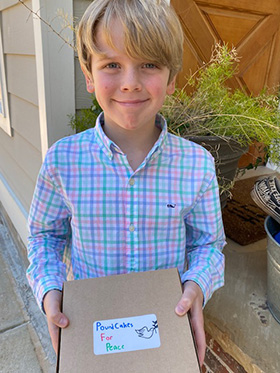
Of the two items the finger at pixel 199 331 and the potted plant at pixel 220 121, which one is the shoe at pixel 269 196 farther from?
the finger at pixel 199 331

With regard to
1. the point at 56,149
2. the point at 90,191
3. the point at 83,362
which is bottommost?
the point at 83,362

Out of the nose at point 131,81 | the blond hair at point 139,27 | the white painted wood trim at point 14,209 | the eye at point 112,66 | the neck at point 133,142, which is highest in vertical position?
the blond hair at point 139,27

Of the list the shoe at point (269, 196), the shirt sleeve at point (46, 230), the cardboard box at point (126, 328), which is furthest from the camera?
the shoe at point (269, 196)

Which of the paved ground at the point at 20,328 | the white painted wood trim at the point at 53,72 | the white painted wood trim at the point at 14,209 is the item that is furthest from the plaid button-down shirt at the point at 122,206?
the white painted wood trim at the point at 14,209

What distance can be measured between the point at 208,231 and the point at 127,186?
313 millimetres

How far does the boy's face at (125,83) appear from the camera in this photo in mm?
826

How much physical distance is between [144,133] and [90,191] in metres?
0.26

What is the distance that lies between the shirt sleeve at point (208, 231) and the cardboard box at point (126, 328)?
7.9 inches

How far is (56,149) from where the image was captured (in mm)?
985

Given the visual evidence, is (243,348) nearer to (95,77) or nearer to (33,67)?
(95,77)

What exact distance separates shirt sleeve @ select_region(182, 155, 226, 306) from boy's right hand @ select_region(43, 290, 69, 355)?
39 centimetres

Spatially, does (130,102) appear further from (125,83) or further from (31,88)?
(31,88)

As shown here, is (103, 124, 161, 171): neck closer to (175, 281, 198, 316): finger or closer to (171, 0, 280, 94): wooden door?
(175, 281, 198, 316): finger

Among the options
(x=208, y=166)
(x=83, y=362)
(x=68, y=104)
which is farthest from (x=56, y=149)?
(x=68, y=104)
